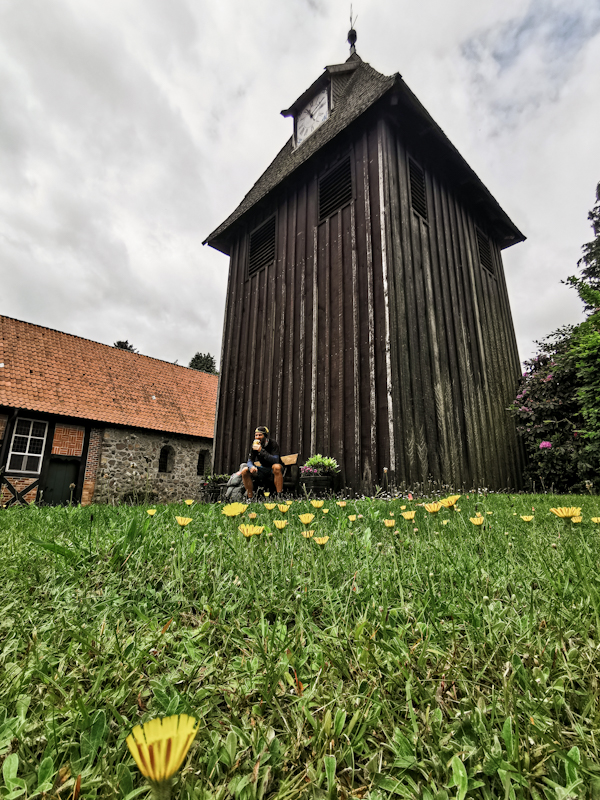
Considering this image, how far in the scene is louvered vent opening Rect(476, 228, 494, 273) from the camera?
10055 millimetres

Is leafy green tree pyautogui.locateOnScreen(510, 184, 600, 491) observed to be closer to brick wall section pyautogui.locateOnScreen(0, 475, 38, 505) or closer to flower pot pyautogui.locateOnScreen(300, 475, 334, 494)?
flower pot pyautogui.locateOnScreen(300, 475, 334, 494)

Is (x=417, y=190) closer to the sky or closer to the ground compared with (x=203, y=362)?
closer to the ground

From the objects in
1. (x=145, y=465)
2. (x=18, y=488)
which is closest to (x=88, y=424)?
(x=145, y=465)

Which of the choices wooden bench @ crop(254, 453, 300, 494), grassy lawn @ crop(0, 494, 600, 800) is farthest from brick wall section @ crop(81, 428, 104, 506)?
grassy lawn @ crop(0, 494, 600, 800)

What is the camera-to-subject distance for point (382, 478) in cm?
590

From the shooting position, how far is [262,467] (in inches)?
257

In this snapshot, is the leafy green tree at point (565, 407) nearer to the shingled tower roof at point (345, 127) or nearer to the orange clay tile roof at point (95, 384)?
the shingled tower roof at point (345, 127)

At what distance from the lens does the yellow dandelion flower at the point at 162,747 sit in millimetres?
402

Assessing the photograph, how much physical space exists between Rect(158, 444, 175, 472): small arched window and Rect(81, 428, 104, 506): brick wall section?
2.57m

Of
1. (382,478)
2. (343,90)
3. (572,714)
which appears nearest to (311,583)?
(572,714)

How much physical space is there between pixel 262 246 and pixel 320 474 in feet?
20.7

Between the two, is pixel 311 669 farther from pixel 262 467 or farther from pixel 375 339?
pixel 375 339

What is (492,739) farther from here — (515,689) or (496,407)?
(496,407)

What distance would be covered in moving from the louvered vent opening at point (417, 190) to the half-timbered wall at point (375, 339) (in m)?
0.22
